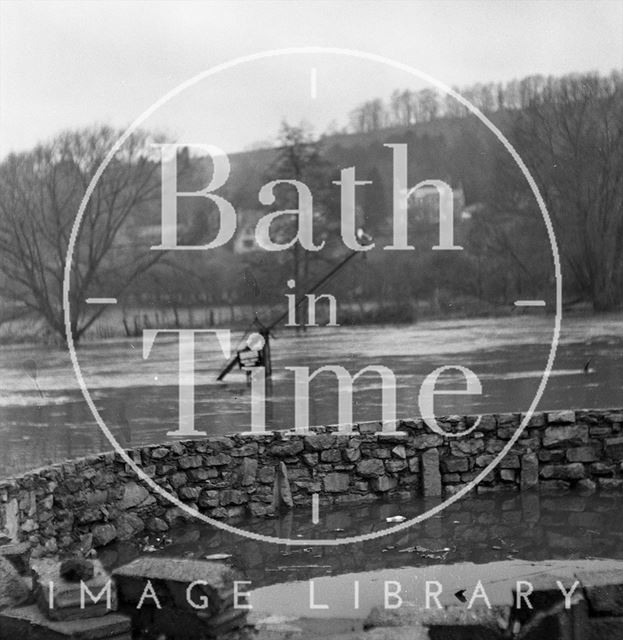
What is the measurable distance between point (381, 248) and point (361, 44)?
1551 mm

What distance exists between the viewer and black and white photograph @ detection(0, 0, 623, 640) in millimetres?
9578

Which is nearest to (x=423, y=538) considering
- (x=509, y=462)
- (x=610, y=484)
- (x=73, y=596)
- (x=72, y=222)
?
(x=509, y=462)

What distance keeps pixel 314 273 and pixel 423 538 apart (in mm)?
2209

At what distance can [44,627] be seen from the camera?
5.55 metres

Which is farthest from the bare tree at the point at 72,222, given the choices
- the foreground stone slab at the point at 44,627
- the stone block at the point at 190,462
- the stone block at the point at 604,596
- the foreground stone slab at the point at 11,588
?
the stone block at the point at 604,596

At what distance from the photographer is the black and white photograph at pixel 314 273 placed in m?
9.58

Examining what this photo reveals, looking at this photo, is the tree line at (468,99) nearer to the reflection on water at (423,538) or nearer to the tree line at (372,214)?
the tree line at (372,214)

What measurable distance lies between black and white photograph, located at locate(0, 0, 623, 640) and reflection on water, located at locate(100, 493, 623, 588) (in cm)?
4

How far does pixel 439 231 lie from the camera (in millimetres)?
10133

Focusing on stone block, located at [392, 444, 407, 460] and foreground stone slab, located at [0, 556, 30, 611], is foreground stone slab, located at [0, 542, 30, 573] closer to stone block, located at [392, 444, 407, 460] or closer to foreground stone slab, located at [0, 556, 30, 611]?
foreground stone slab, located at [0, 556, 30, 611]

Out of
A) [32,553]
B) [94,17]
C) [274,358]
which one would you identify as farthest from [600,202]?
[32,553]

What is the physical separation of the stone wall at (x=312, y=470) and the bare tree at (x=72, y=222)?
1.27 meters

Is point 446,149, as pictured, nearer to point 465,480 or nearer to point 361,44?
point 361,44

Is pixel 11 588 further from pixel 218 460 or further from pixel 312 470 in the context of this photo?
pixel 312 470
